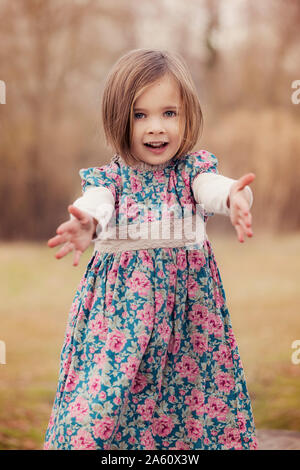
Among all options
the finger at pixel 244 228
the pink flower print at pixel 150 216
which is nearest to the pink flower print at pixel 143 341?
the pink flower print at pixel 150 216

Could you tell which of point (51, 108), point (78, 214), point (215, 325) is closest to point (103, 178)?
point (78, 214)

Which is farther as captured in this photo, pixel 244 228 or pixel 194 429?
pixel 194 429

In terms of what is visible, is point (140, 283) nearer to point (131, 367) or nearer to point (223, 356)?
point (131, 367)

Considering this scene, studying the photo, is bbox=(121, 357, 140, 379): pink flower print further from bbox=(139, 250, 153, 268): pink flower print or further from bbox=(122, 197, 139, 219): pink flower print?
bbox=(122, 197, 139, 219): pink flower print

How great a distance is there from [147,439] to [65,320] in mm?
4256

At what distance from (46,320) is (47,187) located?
5.84ft

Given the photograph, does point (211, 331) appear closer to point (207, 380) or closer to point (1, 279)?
point (207, 380)

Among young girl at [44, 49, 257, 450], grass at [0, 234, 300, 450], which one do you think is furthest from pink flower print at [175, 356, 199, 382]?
grass at [0, 234, 300, 450]

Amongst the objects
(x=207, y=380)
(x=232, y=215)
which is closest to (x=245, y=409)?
(x=207, y=380)

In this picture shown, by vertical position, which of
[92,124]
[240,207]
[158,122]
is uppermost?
[92,124]

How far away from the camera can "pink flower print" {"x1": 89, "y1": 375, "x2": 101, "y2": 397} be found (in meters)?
1.63

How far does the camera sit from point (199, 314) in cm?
176

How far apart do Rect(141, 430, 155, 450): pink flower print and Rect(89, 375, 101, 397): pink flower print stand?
7.6 inches

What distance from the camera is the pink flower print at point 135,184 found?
1.75m
